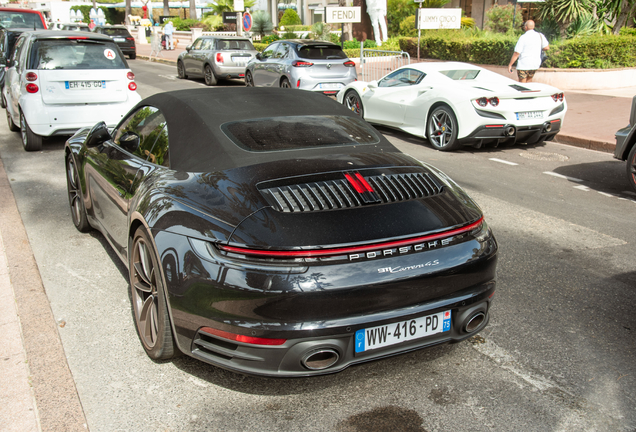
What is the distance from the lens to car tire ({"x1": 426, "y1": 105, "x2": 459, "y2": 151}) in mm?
9242

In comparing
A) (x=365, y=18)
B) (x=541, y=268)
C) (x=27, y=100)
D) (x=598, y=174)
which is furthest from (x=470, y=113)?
(x=365, y=18)

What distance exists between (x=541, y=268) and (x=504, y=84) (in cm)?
555

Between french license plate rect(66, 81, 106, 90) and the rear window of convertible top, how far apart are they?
21.5 ft

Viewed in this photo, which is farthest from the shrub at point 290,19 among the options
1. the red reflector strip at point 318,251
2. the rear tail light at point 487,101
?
the red reflector strip at point 318,251

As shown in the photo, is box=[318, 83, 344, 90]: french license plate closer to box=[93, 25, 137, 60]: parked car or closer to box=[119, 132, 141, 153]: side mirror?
box=[119, 132, 141, 153]: side mirror

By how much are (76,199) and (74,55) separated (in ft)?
16.1

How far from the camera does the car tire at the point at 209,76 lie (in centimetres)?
1959

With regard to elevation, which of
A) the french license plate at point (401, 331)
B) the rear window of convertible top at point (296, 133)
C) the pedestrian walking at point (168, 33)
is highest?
the pedestrian walking at point (168, 33)

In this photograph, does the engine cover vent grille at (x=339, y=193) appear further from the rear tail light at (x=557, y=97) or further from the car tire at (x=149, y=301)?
the rear tail light at (x=557, y=97)

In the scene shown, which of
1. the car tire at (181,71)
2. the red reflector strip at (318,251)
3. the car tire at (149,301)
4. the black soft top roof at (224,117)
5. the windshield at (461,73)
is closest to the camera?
the red reflector strip at (318,251)

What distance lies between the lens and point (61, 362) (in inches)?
129

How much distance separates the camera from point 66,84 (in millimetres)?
9094

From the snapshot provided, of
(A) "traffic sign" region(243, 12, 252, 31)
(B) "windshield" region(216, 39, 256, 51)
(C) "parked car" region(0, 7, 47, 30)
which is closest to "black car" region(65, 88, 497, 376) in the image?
(B) "windshield" region(216, 39, 256, 51)

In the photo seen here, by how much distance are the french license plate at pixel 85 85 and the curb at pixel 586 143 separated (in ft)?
26.1
